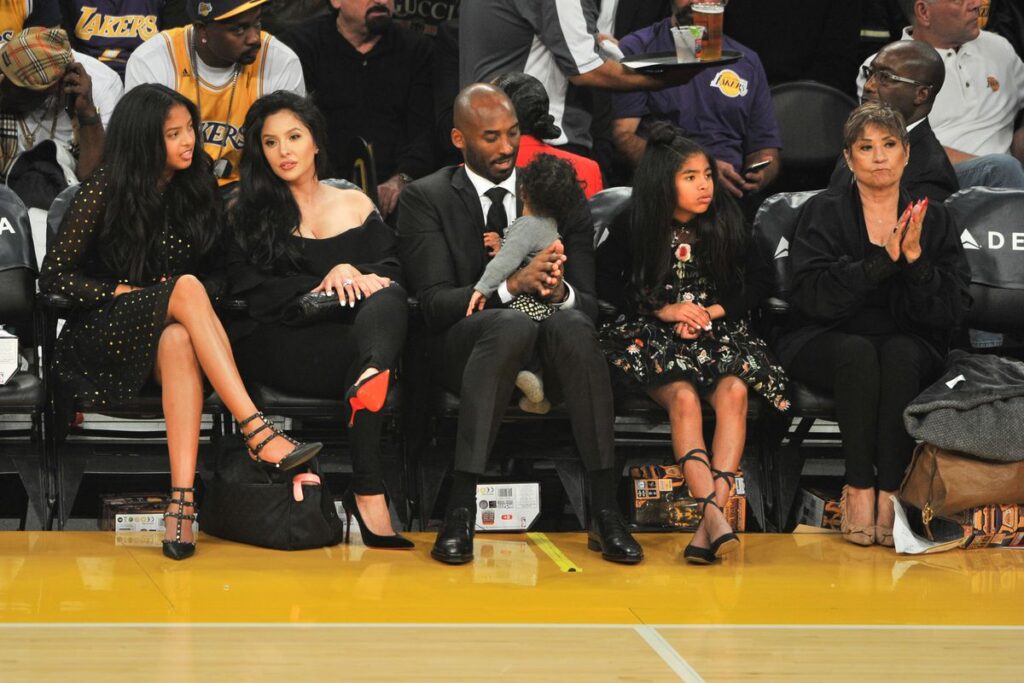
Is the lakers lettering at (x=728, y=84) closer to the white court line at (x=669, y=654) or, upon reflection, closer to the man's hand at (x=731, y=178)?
the man's hand at (x=731, y=178)

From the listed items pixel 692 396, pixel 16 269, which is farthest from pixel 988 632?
pixel 16 269

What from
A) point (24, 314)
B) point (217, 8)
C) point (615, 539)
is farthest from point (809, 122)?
point (24, 314)

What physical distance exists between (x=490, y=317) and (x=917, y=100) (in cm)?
198

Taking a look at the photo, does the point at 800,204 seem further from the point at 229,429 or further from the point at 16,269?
the point at 16,269

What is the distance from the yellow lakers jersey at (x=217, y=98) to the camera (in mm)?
5488

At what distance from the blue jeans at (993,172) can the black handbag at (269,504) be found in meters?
2.81

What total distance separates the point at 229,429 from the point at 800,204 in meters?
2.08

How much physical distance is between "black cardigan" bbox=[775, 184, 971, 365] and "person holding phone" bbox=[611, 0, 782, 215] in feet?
2.83

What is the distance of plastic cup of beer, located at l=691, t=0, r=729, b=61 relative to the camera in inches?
213

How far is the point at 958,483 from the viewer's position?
4457 millimetres

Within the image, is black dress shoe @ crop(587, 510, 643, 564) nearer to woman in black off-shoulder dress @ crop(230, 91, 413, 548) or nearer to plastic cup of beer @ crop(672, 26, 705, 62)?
woman in black off-shoulder dress @ crop(230, 91, 413, 548)

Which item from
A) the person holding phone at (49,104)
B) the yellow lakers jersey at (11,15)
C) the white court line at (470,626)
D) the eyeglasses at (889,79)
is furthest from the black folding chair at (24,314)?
the eyeglasses at (889,79)

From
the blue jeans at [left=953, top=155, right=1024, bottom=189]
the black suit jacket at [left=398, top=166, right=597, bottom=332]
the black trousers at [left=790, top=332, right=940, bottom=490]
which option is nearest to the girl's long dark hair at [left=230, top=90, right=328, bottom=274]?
the black suit jacket at [left=398, top=166, right=597, bottom=332]

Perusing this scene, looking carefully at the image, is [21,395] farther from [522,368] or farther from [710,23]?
[710,23]
